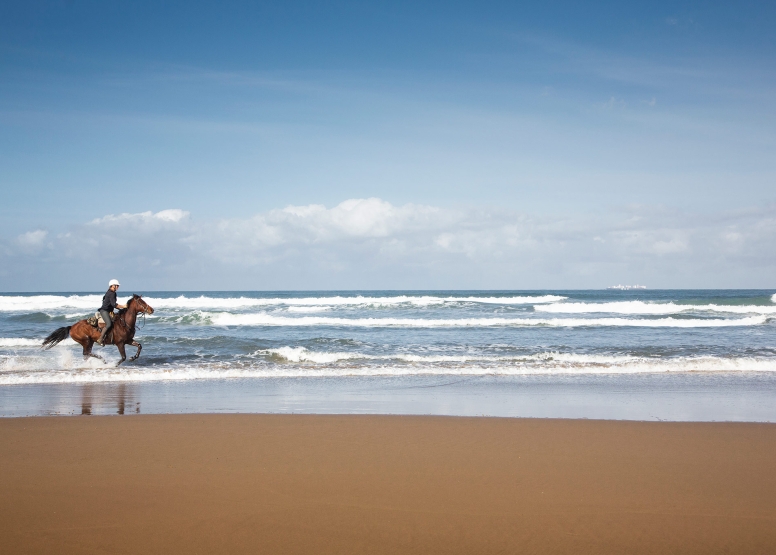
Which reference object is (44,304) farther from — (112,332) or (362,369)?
(362,369)

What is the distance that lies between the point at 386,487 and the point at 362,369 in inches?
315

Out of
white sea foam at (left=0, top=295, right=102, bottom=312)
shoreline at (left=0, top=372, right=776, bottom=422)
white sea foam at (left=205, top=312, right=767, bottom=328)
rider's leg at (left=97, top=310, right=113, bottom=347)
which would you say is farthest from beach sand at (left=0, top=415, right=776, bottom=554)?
white sea foam at (left=0, top=295, right=102, bottom=312)

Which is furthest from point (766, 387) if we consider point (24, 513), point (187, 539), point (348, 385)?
point (24, 513)

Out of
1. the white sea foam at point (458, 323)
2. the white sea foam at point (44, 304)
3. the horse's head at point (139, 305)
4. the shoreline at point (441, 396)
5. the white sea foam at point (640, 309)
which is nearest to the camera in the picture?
the shoreline at point (441, 396)

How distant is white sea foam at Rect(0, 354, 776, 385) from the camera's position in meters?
11.7

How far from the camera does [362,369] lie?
12.7 m

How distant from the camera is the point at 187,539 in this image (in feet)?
12.3

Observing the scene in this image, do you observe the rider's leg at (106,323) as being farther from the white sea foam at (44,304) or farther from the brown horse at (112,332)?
the white sea foam at (44,304)

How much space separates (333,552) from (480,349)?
42.8 ft

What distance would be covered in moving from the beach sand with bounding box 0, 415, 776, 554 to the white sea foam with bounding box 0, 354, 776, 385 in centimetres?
506

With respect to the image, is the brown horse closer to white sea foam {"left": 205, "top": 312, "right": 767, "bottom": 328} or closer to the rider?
the rider

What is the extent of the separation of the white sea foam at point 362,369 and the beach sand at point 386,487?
506 centimetres

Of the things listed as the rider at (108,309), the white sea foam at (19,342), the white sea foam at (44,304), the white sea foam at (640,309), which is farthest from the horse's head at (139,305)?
the white sea foam at (44,304)

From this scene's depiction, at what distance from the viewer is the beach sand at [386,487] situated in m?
3.78
